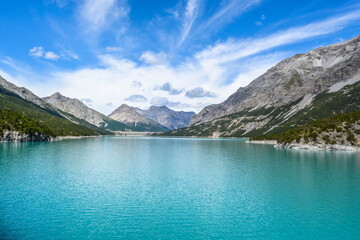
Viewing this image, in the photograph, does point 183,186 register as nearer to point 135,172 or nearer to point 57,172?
point 135,172

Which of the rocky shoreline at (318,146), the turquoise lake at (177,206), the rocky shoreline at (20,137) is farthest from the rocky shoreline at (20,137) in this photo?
the rocky shoreline at (318,146)

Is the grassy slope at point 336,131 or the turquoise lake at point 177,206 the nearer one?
the turquoise lake at point 177,206

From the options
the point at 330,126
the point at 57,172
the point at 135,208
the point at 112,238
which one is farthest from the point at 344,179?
the point at 330,126

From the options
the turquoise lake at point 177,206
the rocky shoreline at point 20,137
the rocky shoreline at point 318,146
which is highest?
the rocky shoreline at point 20,137

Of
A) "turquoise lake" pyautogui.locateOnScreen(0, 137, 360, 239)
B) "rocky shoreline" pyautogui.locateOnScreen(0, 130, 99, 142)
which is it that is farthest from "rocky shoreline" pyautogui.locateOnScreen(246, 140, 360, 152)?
"rocky shoreline" pyautogui.locateOnScreen(0, 130, 99, 142)

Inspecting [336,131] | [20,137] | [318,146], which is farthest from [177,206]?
[20,137]

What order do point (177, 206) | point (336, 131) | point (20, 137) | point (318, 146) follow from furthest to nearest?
1. point (20, 137)
2. point (318, 146)
3. point (336, 131)
4. point (177, 206)

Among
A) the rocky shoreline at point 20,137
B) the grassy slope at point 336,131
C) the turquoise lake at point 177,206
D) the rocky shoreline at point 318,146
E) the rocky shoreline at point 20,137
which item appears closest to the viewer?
the turquoise lake at point 177,206

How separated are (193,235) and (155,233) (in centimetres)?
405

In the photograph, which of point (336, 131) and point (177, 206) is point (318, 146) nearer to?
point (336, 131)

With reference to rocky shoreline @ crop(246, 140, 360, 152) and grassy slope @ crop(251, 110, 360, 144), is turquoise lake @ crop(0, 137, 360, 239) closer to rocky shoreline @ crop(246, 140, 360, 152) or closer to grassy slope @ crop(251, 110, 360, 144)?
rocky shoreline @ crop(246, 140, 360, 152)

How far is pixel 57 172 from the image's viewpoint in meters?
56.5

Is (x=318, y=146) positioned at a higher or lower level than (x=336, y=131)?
lower

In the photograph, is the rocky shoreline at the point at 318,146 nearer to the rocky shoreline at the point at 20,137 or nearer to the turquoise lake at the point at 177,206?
the turquoise lake at the point at 177,206
